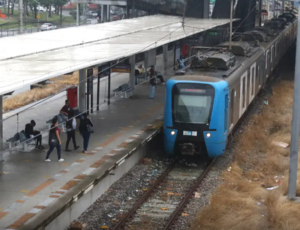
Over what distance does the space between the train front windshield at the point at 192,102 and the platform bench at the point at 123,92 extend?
8.22m

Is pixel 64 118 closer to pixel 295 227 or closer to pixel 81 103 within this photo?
pixel 81 103

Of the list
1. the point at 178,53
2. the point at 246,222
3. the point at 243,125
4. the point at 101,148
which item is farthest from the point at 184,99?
the point at 178,53

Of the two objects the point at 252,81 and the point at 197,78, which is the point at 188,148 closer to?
the point at 197,78

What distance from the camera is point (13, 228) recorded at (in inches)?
388

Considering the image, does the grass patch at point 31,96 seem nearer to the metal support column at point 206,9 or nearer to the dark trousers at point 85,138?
the dark trousers at point 85,138

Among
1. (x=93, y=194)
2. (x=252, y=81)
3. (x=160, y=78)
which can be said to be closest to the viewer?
(x=93, y=194)

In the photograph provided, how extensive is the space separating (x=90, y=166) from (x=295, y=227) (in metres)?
5.25

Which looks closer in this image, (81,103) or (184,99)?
(184,99)

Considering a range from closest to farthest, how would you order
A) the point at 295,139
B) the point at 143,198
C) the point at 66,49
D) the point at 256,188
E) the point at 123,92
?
the point at 295,139
the point at 143,198
the point at 256,188
the point at 66,49
the point at 123,92

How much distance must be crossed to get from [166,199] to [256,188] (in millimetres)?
2081

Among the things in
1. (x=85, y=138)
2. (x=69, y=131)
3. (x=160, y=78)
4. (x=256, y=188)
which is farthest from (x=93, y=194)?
(x=160, y=78)

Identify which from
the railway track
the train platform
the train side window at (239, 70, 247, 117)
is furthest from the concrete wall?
the train side window at (239, 70, 247, 117)

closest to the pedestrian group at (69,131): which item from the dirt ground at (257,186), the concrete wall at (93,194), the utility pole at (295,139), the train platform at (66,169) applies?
the train platform at (66,169)

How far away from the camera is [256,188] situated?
13.4 m
